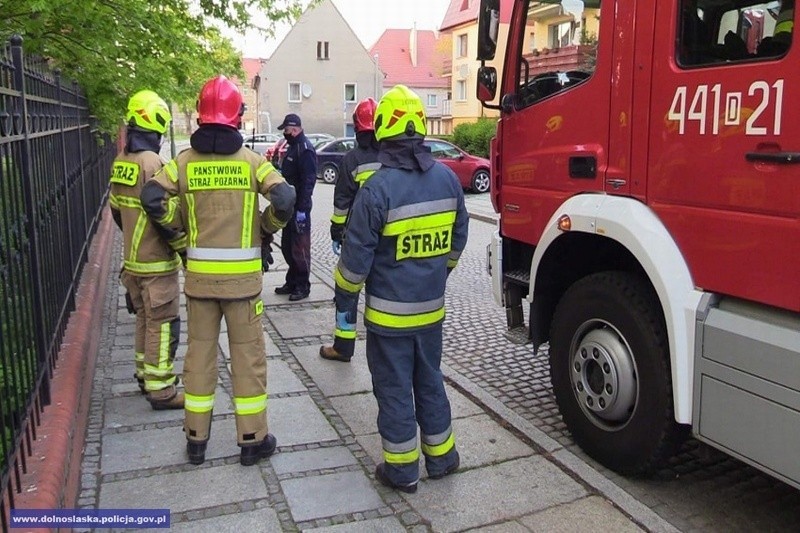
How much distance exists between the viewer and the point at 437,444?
3.83 meters

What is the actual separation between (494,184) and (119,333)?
350 centimetres

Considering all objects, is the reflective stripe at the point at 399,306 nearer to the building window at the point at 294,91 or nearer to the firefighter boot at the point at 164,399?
the firefighter boot at the point at 164,399

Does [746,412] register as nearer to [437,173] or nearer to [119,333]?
[437,173]

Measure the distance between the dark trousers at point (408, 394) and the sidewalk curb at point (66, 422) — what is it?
1.48m

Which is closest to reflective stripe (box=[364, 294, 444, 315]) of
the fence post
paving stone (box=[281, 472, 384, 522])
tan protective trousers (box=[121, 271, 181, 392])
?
paving stone (box=[281, 472, 384, 522])

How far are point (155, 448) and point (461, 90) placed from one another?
4294 cm

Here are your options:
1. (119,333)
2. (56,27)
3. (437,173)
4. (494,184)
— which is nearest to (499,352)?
(494,184)

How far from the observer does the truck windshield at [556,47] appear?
403cm

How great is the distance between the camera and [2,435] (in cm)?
299

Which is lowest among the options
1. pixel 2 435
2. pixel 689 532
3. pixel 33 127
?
pixel 689 532

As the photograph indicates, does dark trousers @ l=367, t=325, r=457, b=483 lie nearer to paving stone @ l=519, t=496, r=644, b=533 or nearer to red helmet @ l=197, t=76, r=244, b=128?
paving stone @ l=519, t=496, r=644, b=533

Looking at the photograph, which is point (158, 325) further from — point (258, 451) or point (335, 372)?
point (335, 372)

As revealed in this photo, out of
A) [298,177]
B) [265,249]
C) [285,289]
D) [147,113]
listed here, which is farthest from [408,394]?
[285,289]

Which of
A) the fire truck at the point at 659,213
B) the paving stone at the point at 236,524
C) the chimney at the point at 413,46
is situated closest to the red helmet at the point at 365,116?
the fire truck at the point at 659,213
